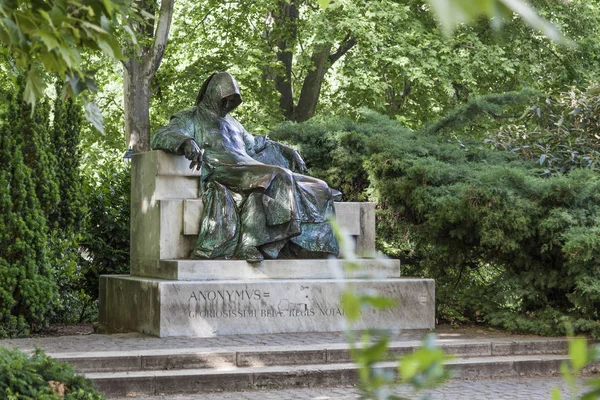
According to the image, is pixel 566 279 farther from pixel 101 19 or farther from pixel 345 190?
pixel 101 19

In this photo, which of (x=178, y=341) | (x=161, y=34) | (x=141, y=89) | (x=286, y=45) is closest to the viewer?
(x=178, y=341)

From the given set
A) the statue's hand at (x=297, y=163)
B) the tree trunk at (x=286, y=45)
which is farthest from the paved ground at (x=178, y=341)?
the tree trunk at (x=286, y=45)

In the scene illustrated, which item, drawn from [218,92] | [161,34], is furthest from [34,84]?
[161,34]

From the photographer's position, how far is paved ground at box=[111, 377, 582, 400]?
7160 mm

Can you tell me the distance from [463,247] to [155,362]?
15.8 ft

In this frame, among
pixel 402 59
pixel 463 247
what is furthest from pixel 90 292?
pixel 402 59

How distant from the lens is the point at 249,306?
369 inches

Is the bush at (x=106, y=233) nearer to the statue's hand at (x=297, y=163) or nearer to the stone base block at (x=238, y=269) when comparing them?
the stone base block at (x=238, y=269)

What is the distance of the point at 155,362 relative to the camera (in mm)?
7609

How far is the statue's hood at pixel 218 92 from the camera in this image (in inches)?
421

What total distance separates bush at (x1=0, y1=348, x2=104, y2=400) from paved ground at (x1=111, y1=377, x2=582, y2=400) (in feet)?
6.44

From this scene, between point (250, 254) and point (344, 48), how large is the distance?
13.5m

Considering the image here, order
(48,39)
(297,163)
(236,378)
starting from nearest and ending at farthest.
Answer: (48,39)
(236,378)
(297,163)

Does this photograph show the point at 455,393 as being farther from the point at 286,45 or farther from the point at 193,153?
the point at 286,45
